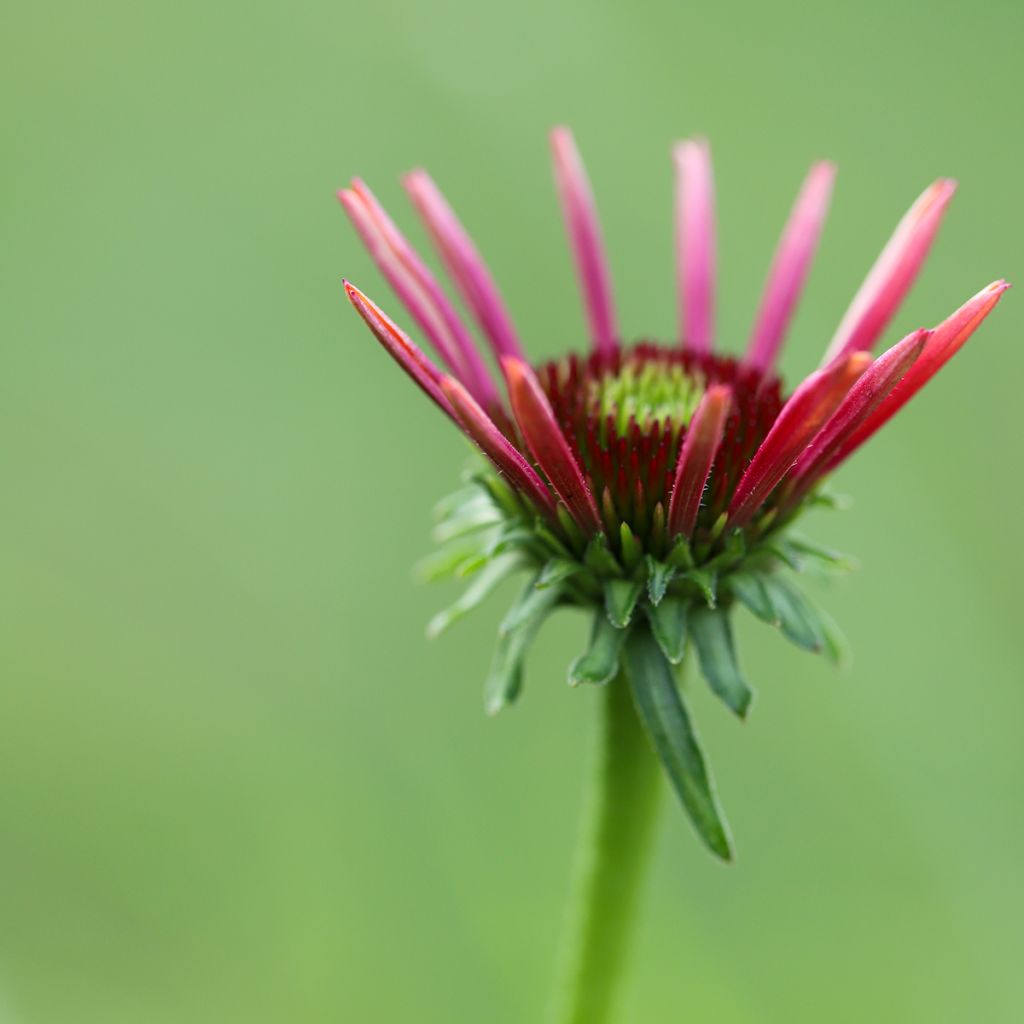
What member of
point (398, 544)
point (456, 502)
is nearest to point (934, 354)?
point (456, 502)

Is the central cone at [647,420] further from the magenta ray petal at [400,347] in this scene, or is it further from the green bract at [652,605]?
the magenta ray petal at [400,347]

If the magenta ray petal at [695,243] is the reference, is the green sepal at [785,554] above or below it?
below

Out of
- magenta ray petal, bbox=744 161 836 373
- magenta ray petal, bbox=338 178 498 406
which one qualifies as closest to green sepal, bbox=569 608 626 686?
magenta ray petal, bbox=338 178 498 406

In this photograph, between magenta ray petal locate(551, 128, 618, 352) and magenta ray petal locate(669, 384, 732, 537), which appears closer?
magenta ray petal locate(669, 384, 732, 537)

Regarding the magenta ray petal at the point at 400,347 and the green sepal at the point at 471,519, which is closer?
the magenta ray petal at the point at 400,347

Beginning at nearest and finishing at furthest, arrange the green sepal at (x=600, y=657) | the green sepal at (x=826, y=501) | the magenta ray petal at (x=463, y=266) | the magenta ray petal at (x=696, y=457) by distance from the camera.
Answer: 1. the magenta ray petal at (x=696, y=457)
2. the green sepal at (x=600, y=657)
3. the green sepal at (x=826, y=501)
4. the magenta ray petal at (x=463, y=266)

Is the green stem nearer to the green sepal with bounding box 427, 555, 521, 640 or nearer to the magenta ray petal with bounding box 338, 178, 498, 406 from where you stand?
the green sepal with bounding box 427, 555, 521, 640

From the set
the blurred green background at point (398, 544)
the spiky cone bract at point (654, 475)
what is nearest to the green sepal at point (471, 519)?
the spiky cone bract at point (654, 475)

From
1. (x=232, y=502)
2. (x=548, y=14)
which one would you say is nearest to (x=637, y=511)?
(x=232, y=502)

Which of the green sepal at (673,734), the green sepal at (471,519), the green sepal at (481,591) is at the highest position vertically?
the green sepal at (471,519)
